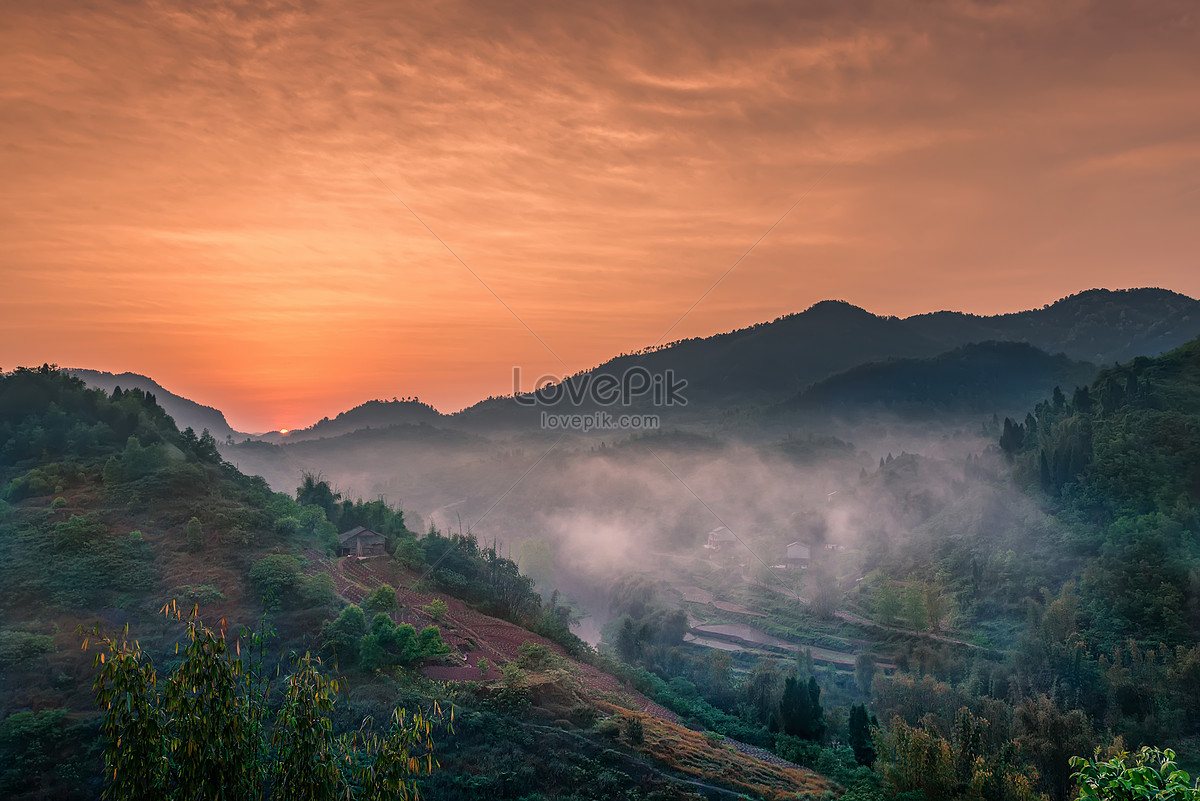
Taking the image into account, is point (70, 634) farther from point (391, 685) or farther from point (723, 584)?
point (723, 584)

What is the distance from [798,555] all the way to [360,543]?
268 feet

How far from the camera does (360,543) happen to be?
1886 inches

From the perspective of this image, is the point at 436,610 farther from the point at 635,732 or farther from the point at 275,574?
the point at 635,732

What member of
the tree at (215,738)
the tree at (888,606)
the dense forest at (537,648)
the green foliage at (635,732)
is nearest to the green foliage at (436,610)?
the dense forest at (537,648)

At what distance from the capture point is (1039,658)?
181ft

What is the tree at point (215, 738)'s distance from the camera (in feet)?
27.1

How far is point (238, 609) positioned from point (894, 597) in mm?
71217

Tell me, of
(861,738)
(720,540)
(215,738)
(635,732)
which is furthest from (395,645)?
(720,540)

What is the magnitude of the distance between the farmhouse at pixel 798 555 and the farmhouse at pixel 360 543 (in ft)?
252

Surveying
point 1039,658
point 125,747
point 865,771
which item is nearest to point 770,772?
point 865,771

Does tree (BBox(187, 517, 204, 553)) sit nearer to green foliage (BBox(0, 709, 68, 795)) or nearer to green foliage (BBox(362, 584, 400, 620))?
green foliage (BBox(362, 584, 400, 620))

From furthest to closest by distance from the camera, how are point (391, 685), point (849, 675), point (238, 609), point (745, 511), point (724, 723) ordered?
point (745, 511) < point (849, 675) < point (724, 723) < point (238, 609) < point (391, 685)

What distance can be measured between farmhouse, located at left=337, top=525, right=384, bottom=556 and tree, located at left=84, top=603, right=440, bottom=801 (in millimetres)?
39390

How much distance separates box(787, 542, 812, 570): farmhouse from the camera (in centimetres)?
10856
